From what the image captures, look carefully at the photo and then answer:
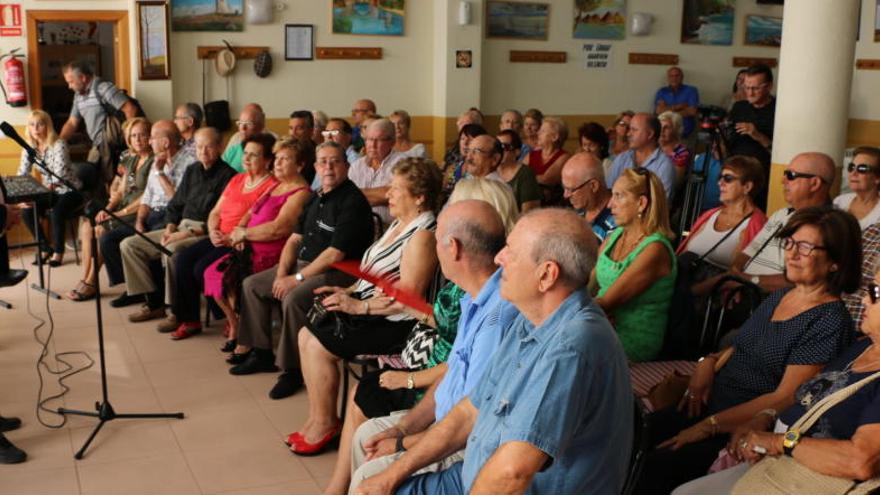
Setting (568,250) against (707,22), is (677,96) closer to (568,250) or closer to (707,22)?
(707,22)

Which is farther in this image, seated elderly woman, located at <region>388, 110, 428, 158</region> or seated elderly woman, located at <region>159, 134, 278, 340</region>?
seated elderly woman, located at <region>388, 110, 428, 158</region>

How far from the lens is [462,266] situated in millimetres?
2686

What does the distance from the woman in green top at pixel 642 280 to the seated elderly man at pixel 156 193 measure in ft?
12.0

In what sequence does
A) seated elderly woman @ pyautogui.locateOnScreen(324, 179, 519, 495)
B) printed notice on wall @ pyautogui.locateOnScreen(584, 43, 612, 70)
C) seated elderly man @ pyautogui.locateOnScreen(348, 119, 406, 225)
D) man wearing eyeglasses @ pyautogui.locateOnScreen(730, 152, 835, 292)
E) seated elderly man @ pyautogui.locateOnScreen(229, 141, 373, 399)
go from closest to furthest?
seated elderly woman @ pyautogui.locateOnScreen(324, 179, 519, 495) < man wearing eyeglasses @ pyautogui.locateOnScreen(730, 152, 835, 292) < seated elderly man @ pyautogui.locateOnScreen(229, 141, 373, 399) < seated elderly man @ pyautogui.locateOnScreen(348, 119, 406, 225) < printed notice on wall @ pyautogui.locateOnScreen(584, 43, 612, 70)

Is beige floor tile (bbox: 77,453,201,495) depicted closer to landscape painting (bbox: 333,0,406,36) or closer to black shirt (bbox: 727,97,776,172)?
black shirt (bbox: 727,97,776,172)

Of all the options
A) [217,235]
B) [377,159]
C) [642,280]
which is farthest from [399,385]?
[377,159]

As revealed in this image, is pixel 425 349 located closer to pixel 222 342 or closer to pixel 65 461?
pixel 65 461

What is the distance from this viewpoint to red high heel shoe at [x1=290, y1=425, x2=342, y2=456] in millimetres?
3719

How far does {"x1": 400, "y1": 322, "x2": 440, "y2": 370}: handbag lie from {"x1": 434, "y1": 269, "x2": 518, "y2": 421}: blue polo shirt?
1.47 ft

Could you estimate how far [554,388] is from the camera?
1811 mm

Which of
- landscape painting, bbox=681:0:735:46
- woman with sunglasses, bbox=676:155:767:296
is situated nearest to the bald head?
woman with sunglasses, bbox=676:155:767:296

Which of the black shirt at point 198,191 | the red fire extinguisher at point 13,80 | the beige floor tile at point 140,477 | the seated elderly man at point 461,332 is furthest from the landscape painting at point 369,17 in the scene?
the seated elderly man at point 461,332

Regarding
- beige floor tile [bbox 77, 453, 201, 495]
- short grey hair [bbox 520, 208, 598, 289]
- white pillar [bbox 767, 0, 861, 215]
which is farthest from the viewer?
white pillar [bbox 767, 0, 861, 215]

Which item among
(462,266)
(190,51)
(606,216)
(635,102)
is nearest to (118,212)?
(190,51)
